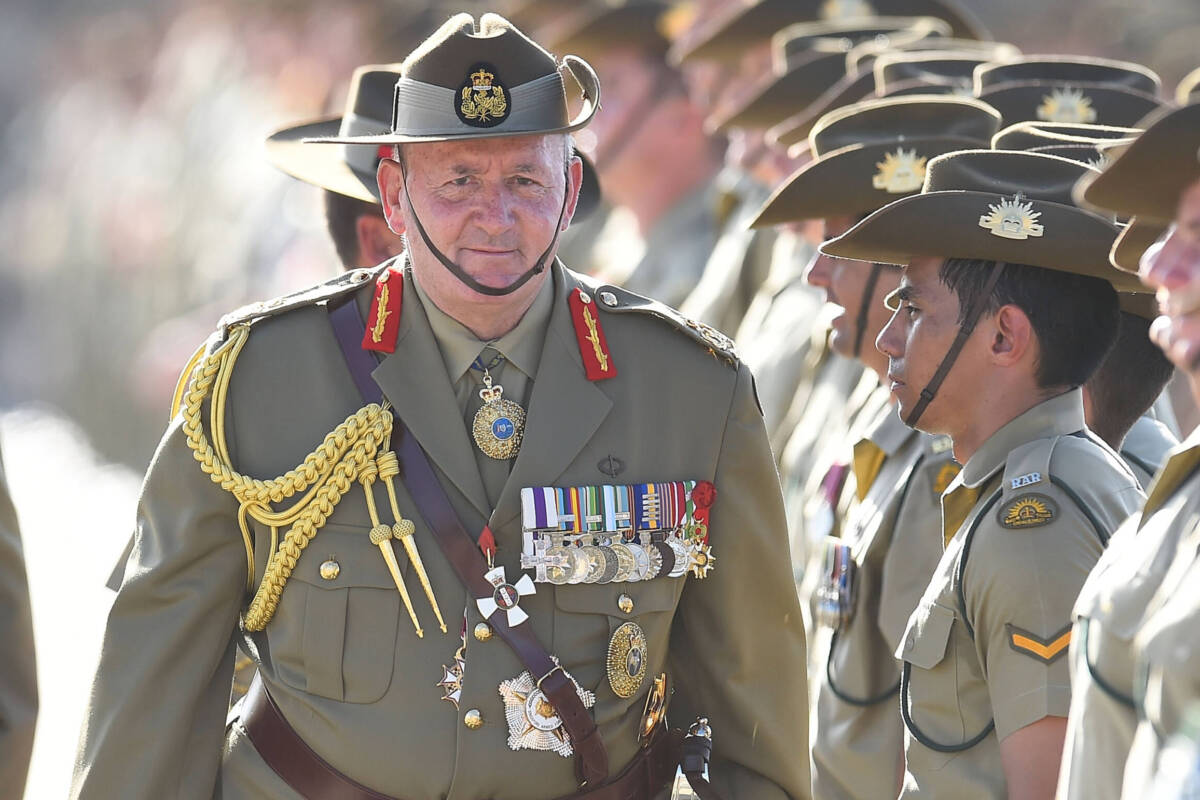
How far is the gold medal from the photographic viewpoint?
3.73 m

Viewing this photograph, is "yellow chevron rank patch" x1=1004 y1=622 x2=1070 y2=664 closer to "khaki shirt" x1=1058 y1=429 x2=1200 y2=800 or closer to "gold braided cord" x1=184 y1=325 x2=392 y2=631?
"khaki shirt" x1=1058 y1=429 x2=1200 y2=800

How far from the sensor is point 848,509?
17.2 ft

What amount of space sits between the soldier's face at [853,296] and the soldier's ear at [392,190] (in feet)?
4.27

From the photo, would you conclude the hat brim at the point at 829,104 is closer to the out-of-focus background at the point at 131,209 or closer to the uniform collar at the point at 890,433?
the uniform collar at the point at 890,433

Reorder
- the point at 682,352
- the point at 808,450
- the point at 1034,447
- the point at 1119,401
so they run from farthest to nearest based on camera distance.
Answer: the point at 808,450
the point at 1119,401
the point at 682,352
the point at 1034,447

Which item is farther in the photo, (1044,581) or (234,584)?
(234,584)

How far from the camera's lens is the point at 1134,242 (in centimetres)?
324

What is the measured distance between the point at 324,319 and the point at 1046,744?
1.58 metres

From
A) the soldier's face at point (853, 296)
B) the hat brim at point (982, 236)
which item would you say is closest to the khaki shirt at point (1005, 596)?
the hat brim at point (982, 236)

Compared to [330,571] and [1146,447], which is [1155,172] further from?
[1146,447]

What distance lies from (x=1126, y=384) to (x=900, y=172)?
890 mm

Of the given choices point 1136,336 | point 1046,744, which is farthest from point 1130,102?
point 1046,744

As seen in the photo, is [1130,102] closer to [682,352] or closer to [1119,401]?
[1119,401]

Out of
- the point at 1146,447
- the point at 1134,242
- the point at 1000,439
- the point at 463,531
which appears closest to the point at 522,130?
the point at 463,531
